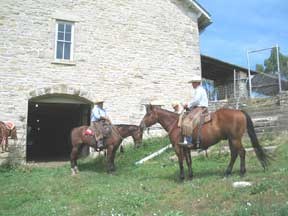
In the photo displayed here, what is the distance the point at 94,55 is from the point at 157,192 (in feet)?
32.2

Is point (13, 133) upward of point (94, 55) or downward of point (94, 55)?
downward

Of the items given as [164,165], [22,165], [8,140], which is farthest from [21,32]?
[164,165]

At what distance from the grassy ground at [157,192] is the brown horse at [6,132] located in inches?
68.7

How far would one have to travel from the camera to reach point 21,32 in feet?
51.0

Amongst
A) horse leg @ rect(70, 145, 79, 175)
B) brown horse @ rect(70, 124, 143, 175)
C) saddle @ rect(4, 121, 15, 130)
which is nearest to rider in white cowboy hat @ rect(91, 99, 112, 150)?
brown horse @ rect(70, 124, 143, 175)

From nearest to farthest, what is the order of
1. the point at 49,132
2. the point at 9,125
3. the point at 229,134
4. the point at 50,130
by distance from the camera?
1. the point at 229,134
2. the point at 9,125
3. the point at 50,130
4. the point at 49,132

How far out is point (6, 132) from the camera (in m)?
14.1

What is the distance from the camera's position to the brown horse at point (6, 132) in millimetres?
13922

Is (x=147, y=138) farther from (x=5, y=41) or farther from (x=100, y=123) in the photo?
(x=5, y=41)

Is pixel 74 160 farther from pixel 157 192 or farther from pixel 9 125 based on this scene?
pixel 157 192

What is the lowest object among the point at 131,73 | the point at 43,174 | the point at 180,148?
the point at 43,174

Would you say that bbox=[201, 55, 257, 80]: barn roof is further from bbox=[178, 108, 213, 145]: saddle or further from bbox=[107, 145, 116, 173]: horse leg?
bbox=[178, 108, 213, 145]: saddle

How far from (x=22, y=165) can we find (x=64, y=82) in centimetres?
384

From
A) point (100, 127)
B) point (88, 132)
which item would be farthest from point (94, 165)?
point (100, 127)
